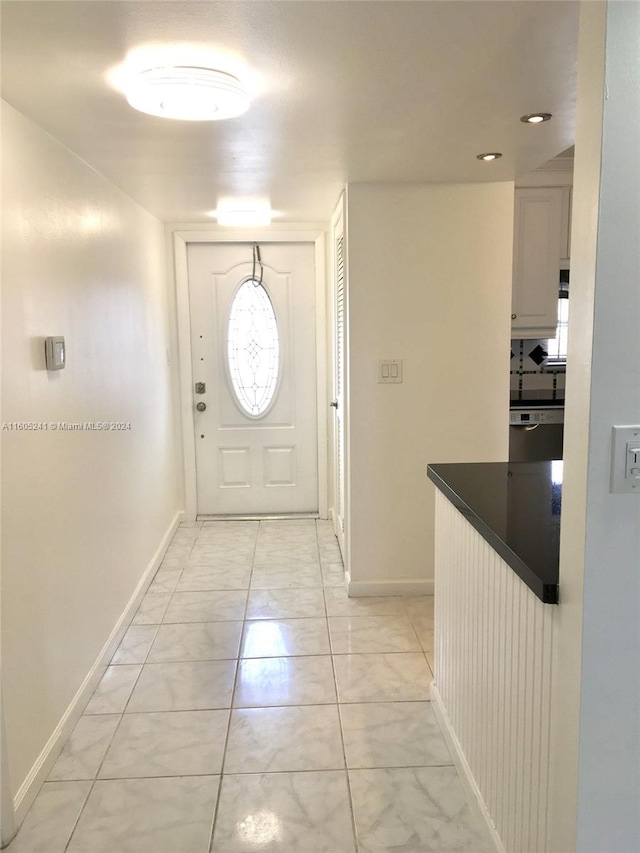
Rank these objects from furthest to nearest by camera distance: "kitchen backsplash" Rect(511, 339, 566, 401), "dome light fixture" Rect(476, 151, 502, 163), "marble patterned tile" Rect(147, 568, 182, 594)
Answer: "kitchen backsplash" Rect(511, 339, 566, 401)
"marble patterned tile" Rect(147, 568, 182, 594)
"dome light fixture" Rect(476, 151, 502, 163)

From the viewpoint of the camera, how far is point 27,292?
6.52 feet

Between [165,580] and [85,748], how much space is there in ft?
4.84

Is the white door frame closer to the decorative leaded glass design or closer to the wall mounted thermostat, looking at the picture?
the decorative leaded glass design

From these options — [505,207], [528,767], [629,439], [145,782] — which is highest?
[505,207]

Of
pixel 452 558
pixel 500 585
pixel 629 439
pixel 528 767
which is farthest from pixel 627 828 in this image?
pixel 452 558

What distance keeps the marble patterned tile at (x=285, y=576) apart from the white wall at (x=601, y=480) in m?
2.36

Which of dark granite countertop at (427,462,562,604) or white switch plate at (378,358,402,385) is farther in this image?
white switch plate at (378,358,402,385)

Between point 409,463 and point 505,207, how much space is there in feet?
4.41

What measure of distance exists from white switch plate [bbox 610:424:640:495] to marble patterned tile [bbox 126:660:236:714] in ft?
6.00

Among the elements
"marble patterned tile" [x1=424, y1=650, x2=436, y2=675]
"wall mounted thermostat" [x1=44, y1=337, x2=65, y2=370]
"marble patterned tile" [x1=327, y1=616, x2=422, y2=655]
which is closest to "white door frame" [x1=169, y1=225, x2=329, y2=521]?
"marble patterned tile" [x1=327, y1=616, x2=422, y2=655]

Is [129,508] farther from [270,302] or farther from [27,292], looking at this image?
[270,302]

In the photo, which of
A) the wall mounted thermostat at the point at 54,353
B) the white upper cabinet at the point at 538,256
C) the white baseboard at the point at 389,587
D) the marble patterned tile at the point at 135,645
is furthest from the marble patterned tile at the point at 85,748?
the white upper cabinet at the point at 538,256

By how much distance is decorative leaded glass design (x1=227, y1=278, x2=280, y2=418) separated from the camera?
178 inches

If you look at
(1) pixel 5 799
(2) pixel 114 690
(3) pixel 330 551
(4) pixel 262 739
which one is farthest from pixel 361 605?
(1) pixel 5 799
